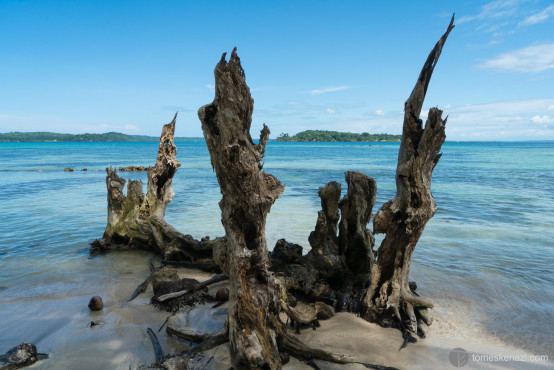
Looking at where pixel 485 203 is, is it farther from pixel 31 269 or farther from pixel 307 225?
pixel 31 269

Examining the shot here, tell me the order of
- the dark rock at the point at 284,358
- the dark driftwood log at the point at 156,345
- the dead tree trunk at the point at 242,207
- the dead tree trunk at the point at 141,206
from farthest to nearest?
1. the dead tree trunk at the point at 141,206
2. the dark driftwood log at the point at 156,345
3. the dark rock at the point at 284,358
4. the dead tree trunk at the point at 242,207

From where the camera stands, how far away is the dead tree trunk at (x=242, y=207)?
11.5ft

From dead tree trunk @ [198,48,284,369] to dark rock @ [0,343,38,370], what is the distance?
2336 millimetres

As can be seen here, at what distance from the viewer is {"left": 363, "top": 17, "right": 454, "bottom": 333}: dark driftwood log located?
440 cm

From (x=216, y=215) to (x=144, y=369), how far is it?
32.8 feet

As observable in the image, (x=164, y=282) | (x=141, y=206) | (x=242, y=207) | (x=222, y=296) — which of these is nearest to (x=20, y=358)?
(x=164, y=282)

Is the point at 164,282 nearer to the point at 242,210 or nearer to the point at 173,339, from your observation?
the point at 173,339

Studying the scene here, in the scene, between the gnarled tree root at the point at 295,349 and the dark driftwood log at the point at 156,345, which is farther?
the dark driftwood log at the point at 156,345

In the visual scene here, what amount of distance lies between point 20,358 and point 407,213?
463cm

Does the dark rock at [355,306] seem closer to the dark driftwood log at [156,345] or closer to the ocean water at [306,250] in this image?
the ocean water at [306,250]

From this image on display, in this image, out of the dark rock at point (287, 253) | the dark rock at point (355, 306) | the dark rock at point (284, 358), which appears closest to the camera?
the dark rock at point (284, 358)

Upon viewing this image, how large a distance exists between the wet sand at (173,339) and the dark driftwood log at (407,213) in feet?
1.01

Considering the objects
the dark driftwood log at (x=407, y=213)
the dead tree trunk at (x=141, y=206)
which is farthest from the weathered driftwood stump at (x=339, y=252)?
the dead tree trunk at (x=141, y=206)

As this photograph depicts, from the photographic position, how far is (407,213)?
4598mm
